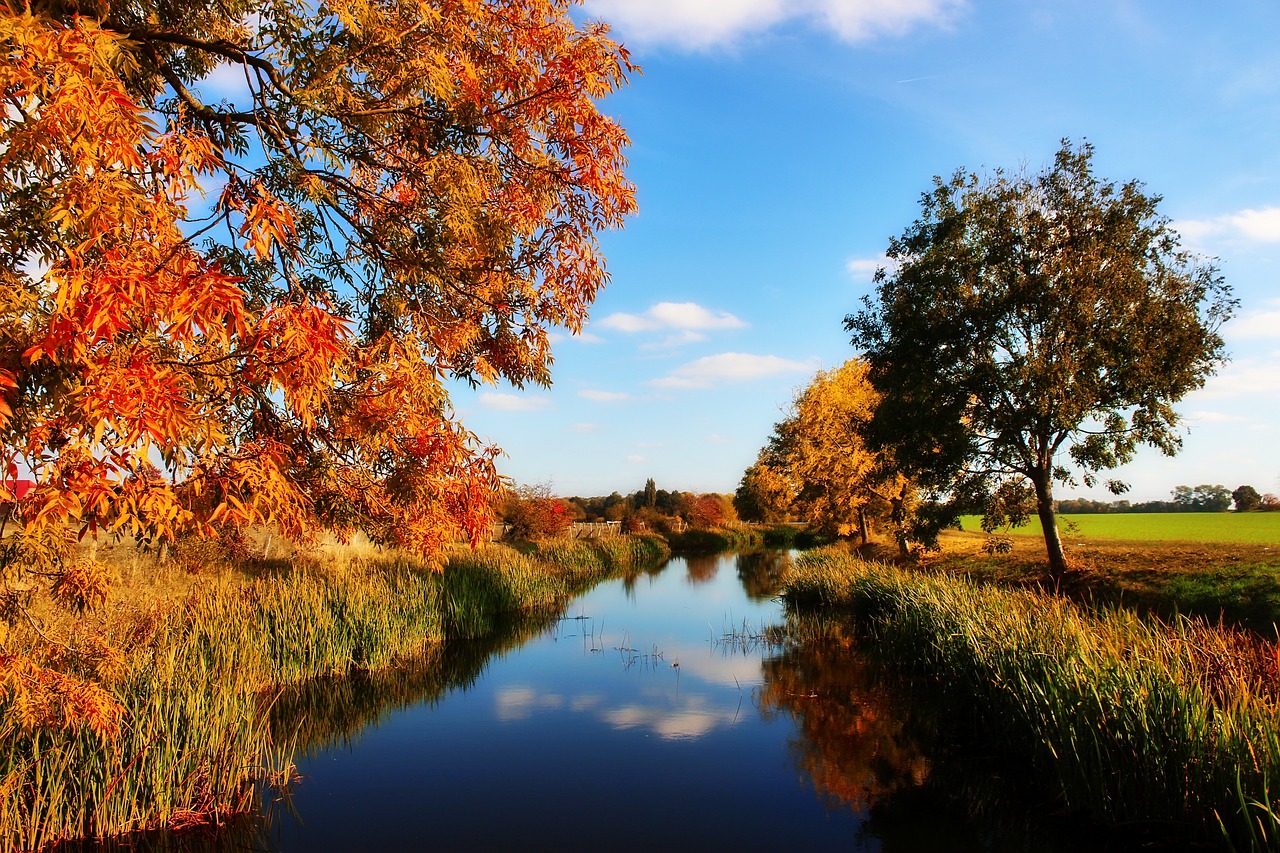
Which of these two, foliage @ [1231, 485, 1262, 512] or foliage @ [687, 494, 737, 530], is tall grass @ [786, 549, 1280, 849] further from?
foliage @ [1231, 485, 1262, 512]

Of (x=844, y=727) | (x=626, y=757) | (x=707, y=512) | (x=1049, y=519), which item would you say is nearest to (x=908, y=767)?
(x=844, y=727)

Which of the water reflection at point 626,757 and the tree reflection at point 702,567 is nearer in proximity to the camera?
the water reflection at point 626,757

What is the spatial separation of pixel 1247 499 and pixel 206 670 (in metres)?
76.7

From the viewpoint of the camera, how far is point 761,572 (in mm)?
34250

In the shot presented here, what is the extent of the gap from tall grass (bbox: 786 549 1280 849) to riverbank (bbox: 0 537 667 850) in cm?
811

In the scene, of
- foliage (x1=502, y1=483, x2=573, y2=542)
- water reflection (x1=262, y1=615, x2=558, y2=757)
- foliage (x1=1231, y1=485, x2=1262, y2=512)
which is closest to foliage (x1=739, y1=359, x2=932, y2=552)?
foliage (x1=502, y1=483, x2=573, y2=542)

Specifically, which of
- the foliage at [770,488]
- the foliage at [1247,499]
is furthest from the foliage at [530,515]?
the foliage at [1247,499]

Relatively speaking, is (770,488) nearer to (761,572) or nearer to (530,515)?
(761,572)

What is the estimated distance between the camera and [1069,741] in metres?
6.57

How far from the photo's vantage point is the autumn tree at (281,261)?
10.8 ft

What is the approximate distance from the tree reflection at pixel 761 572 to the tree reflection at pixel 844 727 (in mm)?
10945

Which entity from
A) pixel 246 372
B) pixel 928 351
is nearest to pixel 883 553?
pixel 928 351

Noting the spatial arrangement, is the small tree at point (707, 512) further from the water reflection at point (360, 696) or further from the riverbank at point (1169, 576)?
the water reflection at point (360, 696)

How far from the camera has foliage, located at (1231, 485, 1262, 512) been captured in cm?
5852
